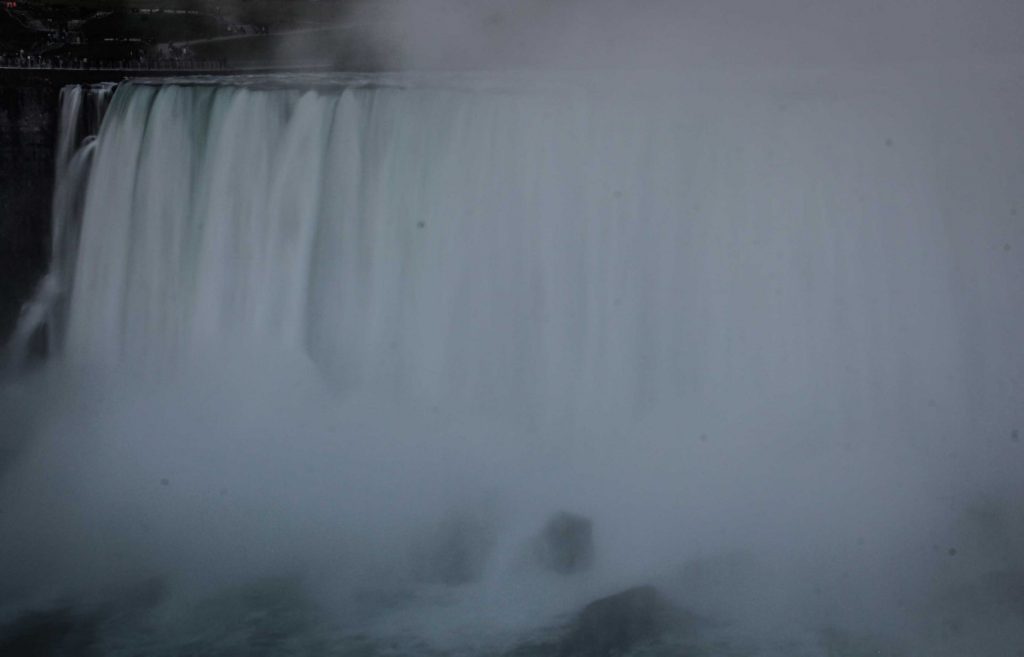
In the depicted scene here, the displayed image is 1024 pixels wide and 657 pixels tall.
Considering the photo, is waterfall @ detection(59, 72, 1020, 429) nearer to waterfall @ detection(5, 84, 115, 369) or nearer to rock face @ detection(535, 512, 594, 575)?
waterfall @ detection(5, 84, 115, 369)

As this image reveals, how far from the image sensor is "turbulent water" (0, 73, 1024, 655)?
21.6 ft

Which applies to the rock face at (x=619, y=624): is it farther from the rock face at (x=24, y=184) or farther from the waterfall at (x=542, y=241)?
the rock face at (x=24, y=184)

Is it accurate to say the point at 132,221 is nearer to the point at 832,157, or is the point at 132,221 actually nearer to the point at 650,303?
the point at 650,303

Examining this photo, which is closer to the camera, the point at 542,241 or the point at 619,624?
the point at 619,624

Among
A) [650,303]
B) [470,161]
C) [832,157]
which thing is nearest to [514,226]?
[470,161]

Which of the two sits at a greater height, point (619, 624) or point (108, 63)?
point (108, 63)

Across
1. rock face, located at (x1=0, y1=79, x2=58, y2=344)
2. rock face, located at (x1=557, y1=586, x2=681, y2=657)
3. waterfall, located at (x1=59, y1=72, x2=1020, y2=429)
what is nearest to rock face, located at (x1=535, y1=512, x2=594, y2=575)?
rock face, located at (x1=557, y1=586, x2=681, y2=657)

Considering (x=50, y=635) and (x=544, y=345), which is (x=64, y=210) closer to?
(x=50, y=635)

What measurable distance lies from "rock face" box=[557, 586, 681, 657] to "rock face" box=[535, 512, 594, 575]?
1.31 feet

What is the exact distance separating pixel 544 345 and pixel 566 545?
1.39 metres

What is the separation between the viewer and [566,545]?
652 cm

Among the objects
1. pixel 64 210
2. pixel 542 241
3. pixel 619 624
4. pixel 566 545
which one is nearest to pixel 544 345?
pixel 542 241

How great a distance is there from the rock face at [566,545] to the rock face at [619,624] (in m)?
0.40

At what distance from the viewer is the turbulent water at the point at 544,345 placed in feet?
21.6
